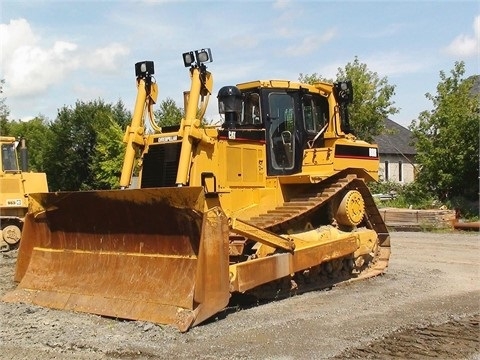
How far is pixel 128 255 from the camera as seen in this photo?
7754mm

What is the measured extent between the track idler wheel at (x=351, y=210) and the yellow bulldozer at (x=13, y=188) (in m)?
9.13

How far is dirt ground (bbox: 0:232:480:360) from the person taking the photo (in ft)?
19.0

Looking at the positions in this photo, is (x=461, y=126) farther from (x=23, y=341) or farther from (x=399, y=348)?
(x=23, y=341)

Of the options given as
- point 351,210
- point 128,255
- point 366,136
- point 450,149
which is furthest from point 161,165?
point 366,136

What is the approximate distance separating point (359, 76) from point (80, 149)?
17065 millimetres

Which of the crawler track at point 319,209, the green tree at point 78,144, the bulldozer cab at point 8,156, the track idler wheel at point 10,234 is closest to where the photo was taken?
the crawler track at point 319,209

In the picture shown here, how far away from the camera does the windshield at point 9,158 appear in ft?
53.3

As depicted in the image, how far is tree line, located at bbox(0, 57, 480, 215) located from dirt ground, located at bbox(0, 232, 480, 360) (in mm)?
14085

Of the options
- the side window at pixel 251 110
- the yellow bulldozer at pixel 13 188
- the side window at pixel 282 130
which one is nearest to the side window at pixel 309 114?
the side window at pixel 282 130

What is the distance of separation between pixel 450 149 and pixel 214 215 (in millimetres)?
17321

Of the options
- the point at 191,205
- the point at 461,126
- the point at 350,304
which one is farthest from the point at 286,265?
the point at 461,126

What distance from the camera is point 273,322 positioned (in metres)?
6.93

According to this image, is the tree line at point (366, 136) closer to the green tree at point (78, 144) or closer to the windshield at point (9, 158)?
the green tree at point (78, 144)

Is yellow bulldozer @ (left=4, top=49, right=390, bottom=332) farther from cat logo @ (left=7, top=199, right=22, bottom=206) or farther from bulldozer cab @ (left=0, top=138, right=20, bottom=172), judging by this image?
bulldozer cab @ (left=0, top=138, right=20, bottom=172)
